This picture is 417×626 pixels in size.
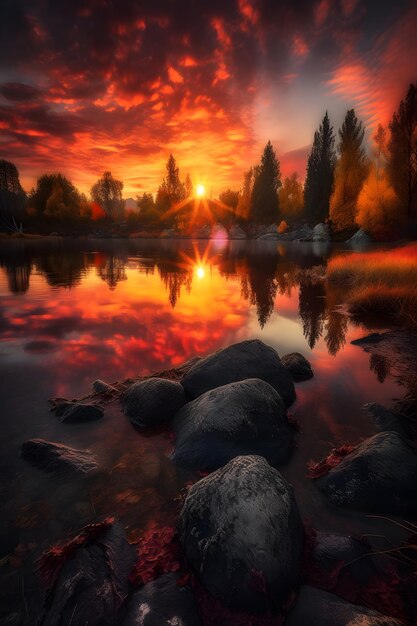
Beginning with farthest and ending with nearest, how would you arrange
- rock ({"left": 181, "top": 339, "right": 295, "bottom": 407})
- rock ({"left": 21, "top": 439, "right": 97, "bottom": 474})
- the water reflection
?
the water reflection
rock ({"left": 181, "top": 339, "right": 295, "bottom": 407})
rock ({"left": 21, "top": 439, "right": 97, "bottom": 474})

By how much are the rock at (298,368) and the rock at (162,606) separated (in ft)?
13.2

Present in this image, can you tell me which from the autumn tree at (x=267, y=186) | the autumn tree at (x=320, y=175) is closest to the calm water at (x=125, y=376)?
the autumn tree at (x=320, y=175)

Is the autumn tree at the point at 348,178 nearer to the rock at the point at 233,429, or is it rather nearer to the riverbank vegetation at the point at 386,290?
the riverbank vegetation at the point at 386,290

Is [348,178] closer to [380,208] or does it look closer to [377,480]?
[380,208]

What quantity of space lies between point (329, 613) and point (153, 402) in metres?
2.92

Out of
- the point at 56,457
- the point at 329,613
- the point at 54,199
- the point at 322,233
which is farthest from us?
the point at 54,199

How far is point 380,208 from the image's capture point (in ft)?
91.2

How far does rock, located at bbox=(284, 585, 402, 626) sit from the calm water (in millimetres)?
763

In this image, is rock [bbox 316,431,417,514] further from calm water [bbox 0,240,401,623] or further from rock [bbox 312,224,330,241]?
rock [bbox 312,224,330,241]

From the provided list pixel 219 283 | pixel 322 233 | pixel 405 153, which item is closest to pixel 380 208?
pixel 405 153

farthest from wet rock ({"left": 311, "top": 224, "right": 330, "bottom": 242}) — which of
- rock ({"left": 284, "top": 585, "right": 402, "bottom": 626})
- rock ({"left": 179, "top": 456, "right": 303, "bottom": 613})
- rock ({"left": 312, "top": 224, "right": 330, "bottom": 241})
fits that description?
rock ({"left": 284, "top": 585, "right": 402, "bottom": 626})

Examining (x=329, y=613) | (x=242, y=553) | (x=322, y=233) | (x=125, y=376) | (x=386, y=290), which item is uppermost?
(x=322, y=233)

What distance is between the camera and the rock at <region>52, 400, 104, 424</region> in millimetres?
4262

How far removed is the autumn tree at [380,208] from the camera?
27.5 m
